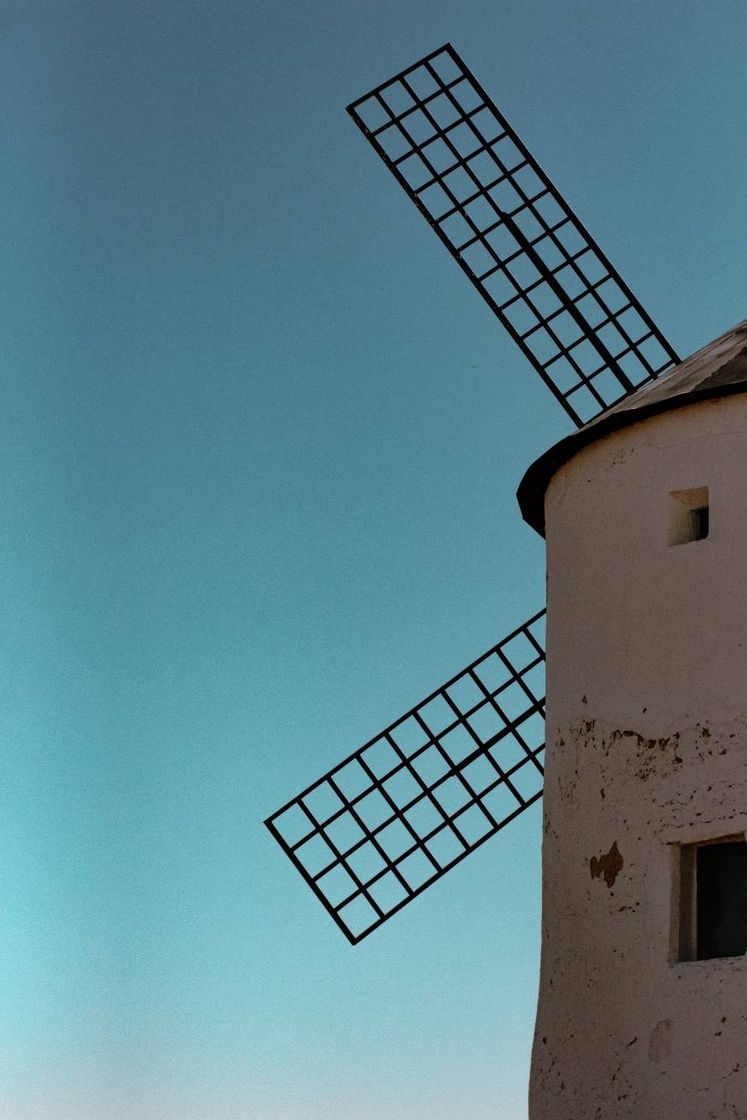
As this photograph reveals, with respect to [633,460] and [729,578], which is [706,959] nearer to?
[729,578]

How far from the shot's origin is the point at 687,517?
1085 centimetres

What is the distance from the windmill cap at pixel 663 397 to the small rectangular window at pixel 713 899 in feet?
7.94

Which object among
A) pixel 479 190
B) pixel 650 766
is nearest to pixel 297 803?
pixel 650 766

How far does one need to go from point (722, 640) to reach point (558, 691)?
139 centimetres

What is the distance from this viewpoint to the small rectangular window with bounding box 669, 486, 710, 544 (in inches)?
425

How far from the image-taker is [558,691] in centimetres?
1153

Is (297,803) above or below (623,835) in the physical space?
above

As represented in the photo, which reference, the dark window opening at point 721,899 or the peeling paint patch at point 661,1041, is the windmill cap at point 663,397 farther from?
the peeling paint patch at point 661,1041

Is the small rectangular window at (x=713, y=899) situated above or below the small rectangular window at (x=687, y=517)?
below

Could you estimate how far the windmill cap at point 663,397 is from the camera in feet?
35.4

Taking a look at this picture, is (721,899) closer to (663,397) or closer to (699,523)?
(699,523)

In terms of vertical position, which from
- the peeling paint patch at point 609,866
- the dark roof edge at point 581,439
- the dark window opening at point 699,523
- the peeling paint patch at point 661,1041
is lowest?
the peeling paint patch at point 661,1041

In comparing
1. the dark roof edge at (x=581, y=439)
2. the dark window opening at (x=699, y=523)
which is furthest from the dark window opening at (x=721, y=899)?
the dark roof edge at (x=581, y=439)

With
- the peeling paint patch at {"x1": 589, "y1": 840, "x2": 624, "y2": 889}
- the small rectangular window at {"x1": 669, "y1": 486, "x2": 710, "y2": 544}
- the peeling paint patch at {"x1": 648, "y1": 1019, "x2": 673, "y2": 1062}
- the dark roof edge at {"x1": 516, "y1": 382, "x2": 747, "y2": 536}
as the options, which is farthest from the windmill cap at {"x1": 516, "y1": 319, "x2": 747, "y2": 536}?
the peeling paint patch at {"x1": 648, "y1": 1019, "x2": 673, "y2": 1062}
